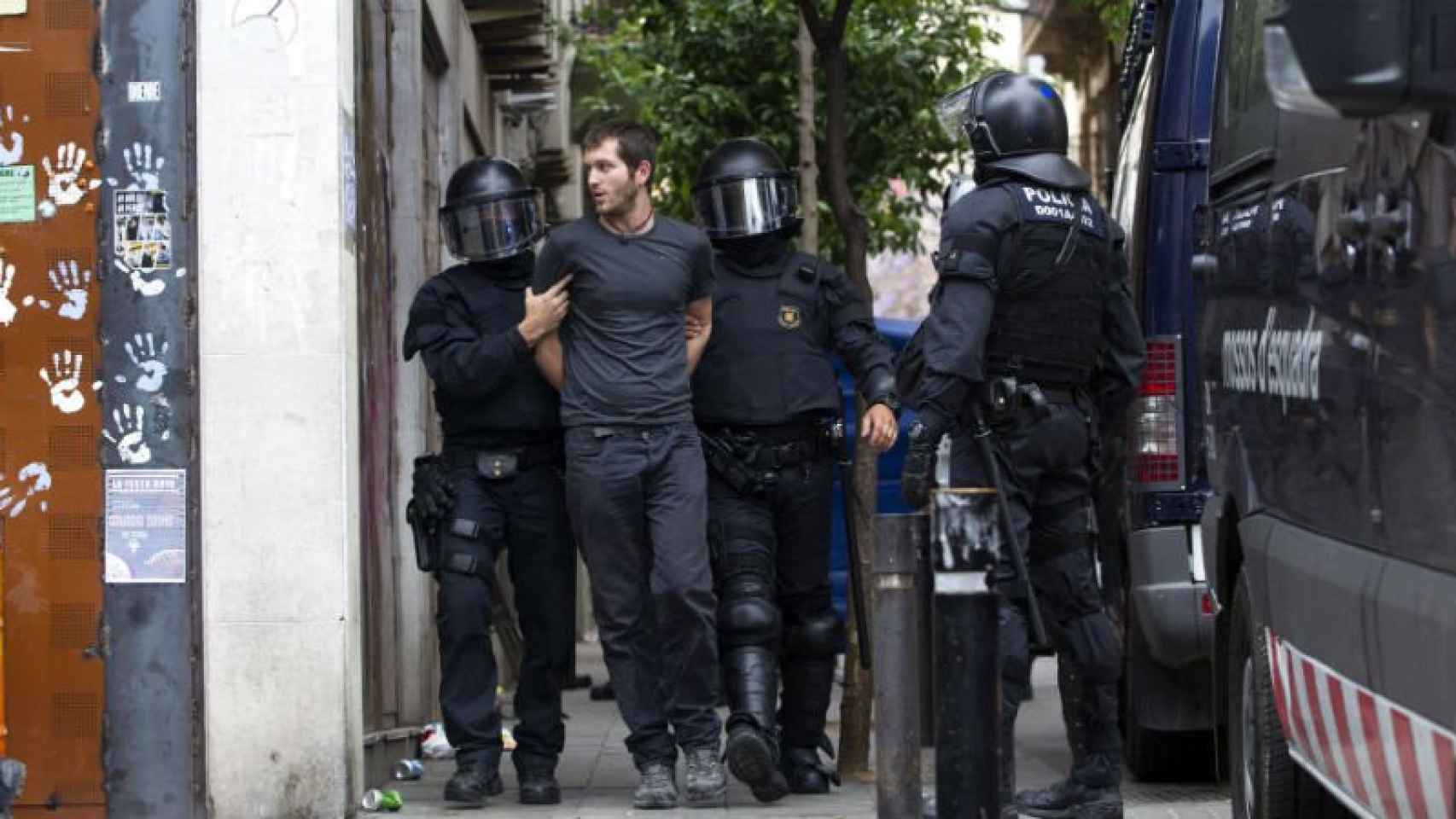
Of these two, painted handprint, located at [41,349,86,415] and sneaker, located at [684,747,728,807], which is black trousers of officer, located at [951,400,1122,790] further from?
painted handprint, located at [41,349,86,415]

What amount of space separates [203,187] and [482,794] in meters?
2.03

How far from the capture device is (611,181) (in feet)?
27.5

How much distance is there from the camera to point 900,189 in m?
25.6

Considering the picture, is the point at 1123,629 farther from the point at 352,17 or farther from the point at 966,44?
the point at 966,44

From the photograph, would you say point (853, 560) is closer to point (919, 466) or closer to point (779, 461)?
point (779, 461)

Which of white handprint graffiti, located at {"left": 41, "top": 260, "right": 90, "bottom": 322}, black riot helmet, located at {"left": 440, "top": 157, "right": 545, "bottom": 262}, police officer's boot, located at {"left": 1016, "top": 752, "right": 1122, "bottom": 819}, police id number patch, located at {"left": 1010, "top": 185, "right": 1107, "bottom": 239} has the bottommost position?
police officer's boot, located at {"left": 1016, "top": 752, "right": 1122, "bottom": 819}

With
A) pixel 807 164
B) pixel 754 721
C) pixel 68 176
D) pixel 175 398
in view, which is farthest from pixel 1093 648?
pixel 807 164

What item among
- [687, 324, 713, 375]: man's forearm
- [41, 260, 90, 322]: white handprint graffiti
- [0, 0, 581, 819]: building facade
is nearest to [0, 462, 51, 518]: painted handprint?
[0, 0, 581, 819]: building facade

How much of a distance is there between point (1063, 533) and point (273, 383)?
2.39 metres

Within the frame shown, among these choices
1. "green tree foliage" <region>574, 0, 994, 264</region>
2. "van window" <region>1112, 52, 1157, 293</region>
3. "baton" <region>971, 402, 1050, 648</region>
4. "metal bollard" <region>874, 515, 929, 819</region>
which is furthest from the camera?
"green tree foliage" <region>574, 0, 994, 264</region>

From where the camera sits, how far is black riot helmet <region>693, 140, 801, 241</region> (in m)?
8.77

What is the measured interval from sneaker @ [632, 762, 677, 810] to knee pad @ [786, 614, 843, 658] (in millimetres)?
695

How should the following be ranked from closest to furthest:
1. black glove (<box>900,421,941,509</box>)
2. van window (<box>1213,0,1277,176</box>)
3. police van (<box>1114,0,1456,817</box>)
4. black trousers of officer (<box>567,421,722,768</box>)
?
1. police van (<box>1114,0,1456,817</box>)
2. van window (<box>1213,0,1277,176</box>)
3. black glove (<box>900,421,941,509</box>)
4. black trousers of officer (<box>567,421,722,768</box>)

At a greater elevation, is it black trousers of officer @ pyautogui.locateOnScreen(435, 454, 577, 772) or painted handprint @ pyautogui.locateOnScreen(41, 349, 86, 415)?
painted handprint @ pyautogui.locateOnScreen(41, 349, 86, 415)
